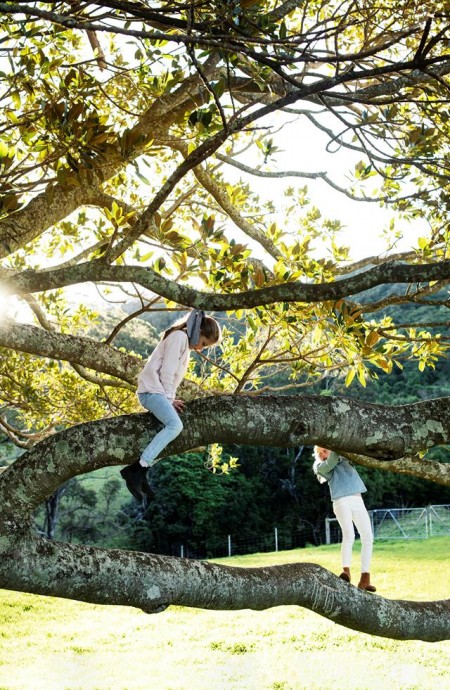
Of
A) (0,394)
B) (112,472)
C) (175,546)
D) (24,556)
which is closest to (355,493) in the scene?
(0,394)

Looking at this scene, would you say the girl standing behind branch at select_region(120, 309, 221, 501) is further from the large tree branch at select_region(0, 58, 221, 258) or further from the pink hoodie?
the large tree branch at select_region(0, 58, 221, 258)

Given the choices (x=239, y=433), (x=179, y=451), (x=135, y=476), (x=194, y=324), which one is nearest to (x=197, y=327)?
(x=194, y=324)

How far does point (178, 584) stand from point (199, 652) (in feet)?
21.6

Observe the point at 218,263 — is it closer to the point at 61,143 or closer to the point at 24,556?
the point at 61,143

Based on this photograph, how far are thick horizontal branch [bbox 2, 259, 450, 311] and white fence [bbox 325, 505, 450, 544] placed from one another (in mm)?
22418

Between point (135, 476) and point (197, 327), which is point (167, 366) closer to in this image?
point (197, 327)

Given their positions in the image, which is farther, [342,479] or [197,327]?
[342,479]

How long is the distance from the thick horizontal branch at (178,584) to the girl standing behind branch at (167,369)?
54 centimetres

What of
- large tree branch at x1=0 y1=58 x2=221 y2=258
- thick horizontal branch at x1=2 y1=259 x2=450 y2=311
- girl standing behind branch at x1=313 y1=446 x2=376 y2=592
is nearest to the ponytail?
thick horizontal branch at x1=2 y1=259 x2=450 y2=311

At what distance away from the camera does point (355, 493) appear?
6711 millimetres

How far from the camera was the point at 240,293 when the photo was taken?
3150 mm

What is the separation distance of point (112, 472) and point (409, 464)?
104ft

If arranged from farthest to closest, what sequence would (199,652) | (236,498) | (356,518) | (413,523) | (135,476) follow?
(236,498) → (413,523) → (199,652) → (356,518) → (135,476)

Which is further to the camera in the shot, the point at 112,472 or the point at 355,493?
the point at 112,472
